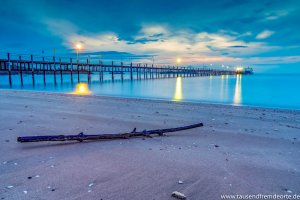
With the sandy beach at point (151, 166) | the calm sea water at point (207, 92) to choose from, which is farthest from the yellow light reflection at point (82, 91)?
the sandy beach at point (151, 166)

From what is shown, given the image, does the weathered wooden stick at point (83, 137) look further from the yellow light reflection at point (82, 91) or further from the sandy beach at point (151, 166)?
the yellow light reflection at point (82, 91)

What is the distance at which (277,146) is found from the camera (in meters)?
4.10

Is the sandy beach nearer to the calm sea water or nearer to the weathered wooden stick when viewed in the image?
the weathered wooden stick

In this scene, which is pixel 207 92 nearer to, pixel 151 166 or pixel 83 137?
pixel 83 137

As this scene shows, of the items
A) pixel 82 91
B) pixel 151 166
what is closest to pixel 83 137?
pixel 151 166

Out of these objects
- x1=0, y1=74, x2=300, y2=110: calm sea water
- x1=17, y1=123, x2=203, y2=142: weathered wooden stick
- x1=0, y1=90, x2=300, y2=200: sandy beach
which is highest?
x1=17, y1=123, x2=203, y2=142: weathered wooden stick

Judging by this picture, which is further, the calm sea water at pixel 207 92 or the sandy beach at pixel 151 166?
the calm sea water at pixel 207 92

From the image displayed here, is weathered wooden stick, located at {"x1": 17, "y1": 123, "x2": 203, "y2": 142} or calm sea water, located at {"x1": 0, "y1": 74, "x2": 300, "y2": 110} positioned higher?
weathered wooden stick, located at {"x1": 17, "y1": 123, "x2": 203, "y2": 142}

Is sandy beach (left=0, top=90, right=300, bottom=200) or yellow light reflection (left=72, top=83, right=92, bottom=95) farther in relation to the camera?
yellow light reflection (left=72, top=83, right=92, bottom=95)

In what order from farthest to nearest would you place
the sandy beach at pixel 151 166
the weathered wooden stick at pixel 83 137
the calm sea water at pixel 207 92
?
the calm sea water at pixel 207 92 < the weathered wooden stick at pixel 83 137 < the sandy beach at pixel 151 166

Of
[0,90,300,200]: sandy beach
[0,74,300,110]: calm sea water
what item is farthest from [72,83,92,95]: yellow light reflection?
[0,90,300,200]: sandy beach

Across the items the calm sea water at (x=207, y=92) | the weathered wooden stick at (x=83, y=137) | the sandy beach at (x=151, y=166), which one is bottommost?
the calm sea water at (x=207, y=92)

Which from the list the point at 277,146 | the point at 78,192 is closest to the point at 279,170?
the point at 277,146

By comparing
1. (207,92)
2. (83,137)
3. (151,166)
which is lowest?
(207,92)
